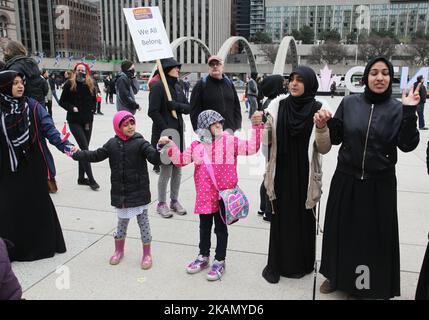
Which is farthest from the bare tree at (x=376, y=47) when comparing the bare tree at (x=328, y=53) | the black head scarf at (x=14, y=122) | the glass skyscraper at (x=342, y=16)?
the black head scarf at (x=14, y=122)

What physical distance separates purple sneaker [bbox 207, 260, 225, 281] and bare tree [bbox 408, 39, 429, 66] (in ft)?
252

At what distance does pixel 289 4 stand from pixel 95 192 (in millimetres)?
130101

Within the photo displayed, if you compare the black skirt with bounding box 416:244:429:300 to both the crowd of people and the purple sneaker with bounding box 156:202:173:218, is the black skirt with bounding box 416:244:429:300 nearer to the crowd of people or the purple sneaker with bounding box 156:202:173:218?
the crowd of people

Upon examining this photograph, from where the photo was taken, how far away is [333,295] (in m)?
3.21

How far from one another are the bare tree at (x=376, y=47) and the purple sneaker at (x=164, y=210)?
72.7 meters

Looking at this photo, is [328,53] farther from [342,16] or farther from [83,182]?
[83,182]

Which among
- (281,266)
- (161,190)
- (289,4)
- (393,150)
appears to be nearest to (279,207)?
(281,266)

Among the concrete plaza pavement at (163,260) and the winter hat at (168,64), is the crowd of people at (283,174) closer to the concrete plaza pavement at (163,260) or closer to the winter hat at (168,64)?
the concrete plaza pavement at (163,260)

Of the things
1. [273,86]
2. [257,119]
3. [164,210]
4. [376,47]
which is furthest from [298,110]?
[376,47]

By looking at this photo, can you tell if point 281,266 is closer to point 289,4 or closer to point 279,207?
point 279,207

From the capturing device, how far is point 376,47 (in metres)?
72.8

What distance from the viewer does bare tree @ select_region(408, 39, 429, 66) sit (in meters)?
68.9

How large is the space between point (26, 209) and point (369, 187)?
9.89 feet

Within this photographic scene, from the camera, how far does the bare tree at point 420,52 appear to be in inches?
2712
